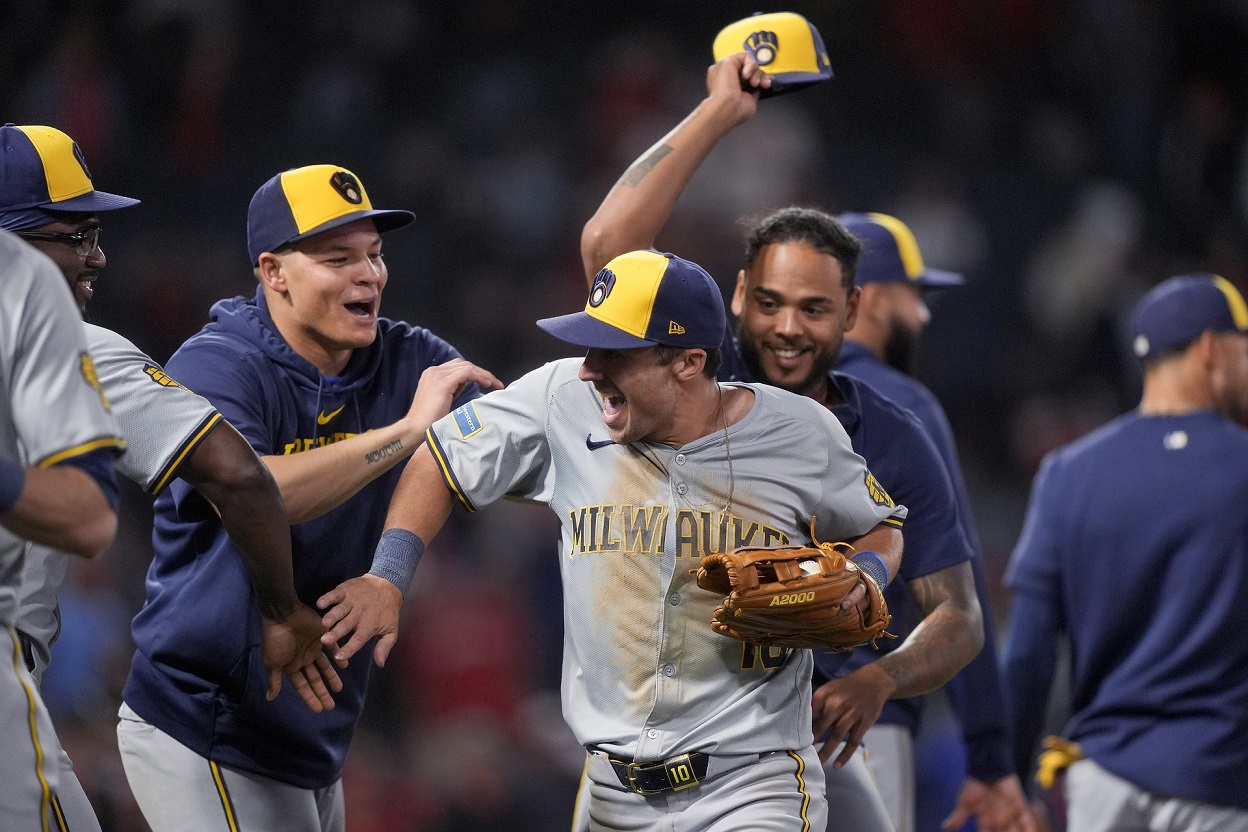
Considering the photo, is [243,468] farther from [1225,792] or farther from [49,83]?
[49,83]

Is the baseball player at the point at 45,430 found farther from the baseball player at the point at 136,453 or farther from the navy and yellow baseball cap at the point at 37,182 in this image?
the navy and yellow baseball cap at the point at 37,182

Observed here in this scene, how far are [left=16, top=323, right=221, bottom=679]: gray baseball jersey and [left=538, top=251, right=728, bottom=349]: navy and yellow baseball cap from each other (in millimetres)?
764

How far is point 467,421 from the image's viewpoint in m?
3.35

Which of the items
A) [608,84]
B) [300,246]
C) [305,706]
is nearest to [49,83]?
[608,84]

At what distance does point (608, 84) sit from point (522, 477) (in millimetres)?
7505

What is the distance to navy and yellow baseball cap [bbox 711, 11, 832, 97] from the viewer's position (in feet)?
14.0

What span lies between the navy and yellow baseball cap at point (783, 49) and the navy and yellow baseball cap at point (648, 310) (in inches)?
45.6

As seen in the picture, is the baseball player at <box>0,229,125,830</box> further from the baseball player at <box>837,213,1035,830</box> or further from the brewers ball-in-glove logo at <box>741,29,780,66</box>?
the baseball player at <box>837,213,1035,830</box>

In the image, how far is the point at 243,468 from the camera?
10.1ft

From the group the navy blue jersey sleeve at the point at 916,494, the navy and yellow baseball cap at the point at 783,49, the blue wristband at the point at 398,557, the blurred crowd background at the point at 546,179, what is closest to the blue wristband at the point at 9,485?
the blue wristband at the point at 398,557

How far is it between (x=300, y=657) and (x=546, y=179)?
7046mm

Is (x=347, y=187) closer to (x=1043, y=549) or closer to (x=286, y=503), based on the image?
(x=286, y=503)

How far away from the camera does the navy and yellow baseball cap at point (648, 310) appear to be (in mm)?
3176

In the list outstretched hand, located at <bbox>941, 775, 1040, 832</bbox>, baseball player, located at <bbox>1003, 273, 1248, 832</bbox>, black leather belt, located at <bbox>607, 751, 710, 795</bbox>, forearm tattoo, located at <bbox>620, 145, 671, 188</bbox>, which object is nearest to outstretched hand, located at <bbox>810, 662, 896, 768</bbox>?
black leather belt, located at <bbox>607, 751, 710, 795</bbox>
